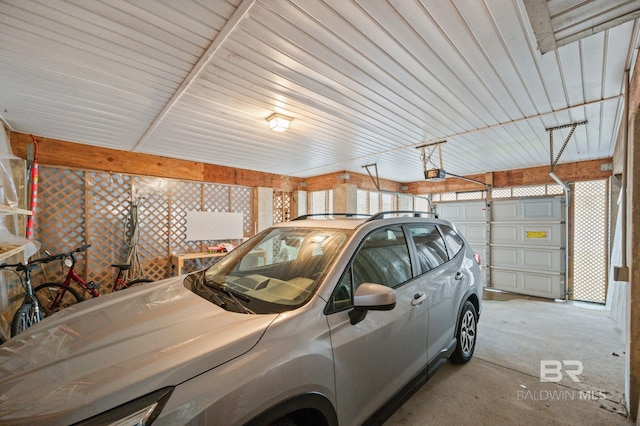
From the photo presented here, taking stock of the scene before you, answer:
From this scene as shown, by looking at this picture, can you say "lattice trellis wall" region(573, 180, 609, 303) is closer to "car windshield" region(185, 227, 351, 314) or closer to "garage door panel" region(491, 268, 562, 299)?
"garage door panel" region(491, 268, 562, 299)

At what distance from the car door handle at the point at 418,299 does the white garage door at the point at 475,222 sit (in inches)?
214

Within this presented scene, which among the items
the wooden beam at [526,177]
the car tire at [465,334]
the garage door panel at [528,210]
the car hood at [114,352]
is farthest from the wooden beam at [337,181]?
the car hood at [114,352]

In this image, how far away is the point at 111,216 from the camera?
4383 mm

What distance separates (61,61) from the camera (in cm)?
192

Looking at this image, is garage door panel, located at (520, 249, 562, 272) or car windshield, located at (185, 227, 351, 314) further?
garage door panel, located at (520, 249, 562, 272)

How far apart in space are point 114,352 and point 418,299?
1662 millimetres

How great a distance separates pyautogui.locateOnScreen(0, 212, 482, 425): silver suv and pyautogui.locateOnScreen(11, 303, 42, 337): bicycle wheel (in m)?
1.76

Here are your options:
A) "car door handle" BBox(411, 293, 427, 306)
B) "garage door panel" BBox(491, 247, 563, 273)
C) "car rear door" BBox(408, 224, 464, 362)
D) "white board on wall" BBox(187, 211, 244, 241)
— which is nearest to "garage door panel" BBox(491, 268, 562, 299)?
"garage door panel" BBox(491, 247, 563, 273)

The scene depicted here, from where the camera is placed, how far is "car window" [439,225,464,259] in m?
2.44

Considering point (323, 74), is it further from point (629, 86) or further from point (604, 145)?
point (604, 145)

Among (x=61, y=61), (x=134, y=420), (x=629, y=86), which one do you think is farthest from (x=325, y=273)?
(x=629, y=86)

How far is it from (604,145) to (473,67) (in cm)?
389

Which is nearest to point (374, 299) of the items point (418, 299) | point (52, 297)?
point (418, 299)

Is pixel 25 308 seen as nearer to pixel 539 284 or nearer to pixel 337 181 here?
pixel 337 181
